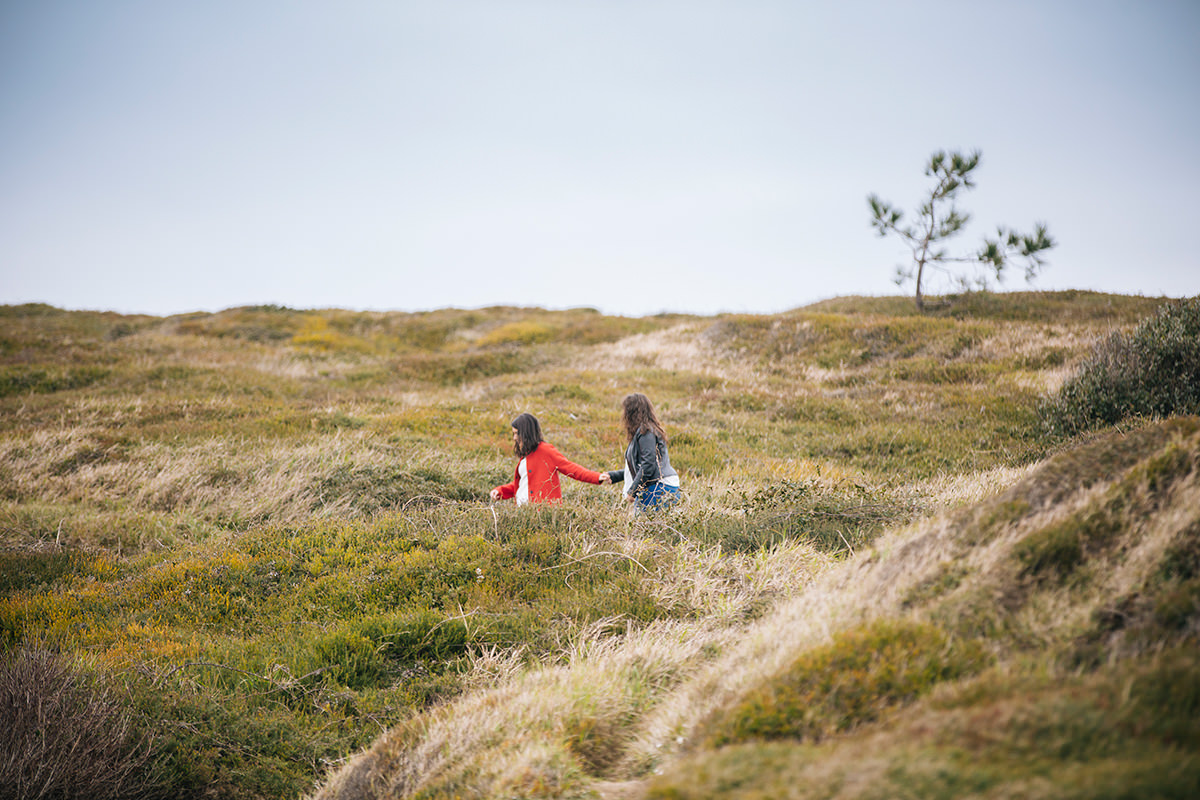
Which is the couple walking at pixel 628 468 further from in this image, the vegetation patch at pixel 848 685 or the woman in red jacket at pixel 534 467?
the vegetation patch at pixel 848 685

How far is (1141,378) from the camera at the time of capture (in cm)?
977

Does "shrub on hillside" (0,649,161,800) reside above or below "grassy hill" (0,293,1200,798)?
below

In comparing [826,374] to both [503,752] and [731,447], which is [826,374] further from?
[503,752]

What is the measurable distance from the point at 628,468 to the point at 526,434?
1205 mm

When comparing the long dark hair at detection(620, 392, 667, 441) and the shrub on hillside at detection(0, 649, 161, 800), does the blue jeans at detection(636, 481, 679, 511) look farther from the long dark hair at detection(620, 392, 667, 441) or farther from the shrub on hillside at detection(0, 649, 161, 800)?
the shrub on hillside at detection(0, 649, 161, 800)

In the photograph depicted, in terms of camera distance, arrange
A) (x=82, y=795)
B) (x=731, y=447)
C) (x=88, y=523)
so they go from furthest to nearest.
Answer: (x=731, y=447), (x=88, y=523), (x=82, y=795)

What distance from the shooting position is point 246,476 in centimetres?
938

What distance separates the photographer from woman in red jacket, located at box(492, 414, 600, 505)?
23.8ft

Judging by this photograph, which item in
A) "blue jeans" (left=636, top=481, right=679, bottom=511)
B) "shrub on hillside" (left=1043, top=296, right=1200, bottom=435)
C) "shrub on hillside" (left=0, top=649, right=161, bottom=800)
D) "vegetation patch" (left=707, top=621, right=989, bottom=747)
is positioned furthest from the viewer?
"shrub on hillside" (left=1043, top=296, right=1200, bottom=435)

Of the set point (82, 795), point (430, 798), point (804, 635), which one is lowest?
point (82, 795)

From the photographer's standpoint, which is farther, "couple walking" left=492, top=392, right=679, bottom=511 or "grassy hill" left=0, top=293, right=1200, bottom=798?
"couple walking" left=492, top=392, right=679, bottom=511

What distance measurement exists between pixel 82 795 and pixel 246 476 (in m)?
6.35

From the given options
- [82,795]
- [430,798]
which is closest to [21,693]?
[82,795]

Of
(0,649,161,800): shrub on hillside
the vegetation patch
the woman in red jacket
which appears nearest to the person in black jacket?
the woman in red jacket
